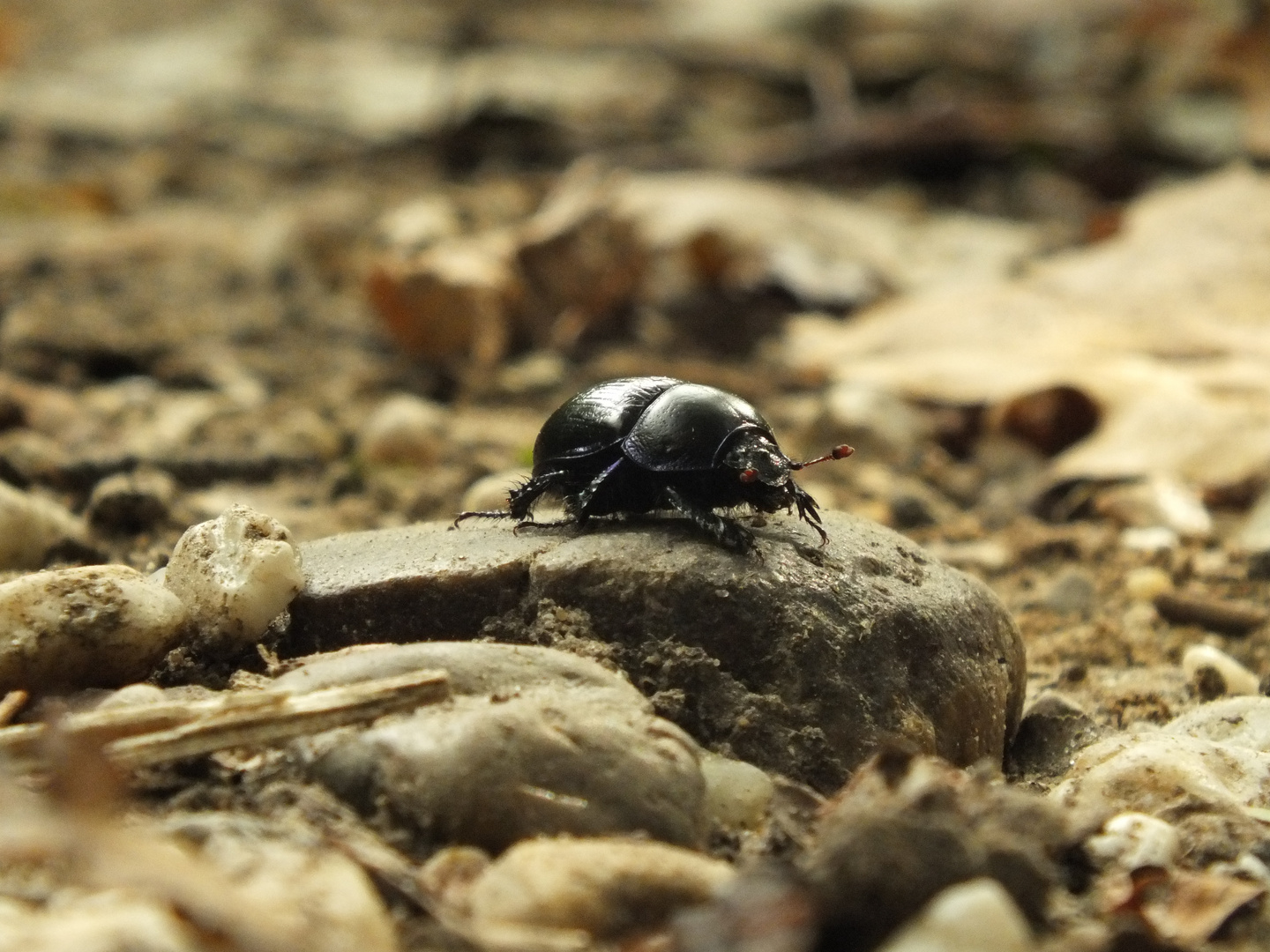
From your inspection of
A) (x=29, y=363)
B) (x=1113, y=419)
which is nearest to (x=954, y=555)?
(x=1113, y=419)

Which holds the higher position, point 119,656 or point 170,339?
point 119,656

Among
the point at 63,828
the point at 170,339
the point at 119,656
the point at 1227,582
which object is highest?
the point at 63,828

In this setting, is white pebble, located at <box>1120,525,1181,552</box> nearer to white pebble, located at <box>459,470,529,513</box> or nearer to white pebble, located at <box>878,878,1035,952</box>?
white pebble, located at <box>459,470,529,513</box>

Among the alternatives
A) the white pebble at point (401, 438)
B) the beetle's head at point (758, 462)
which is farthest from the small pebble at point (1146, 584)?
the white pebble at point (401, 438)

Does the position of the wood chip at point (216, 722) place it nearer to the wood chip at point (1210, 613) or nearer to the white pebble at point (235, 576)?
the white pebble at point (235, 576)

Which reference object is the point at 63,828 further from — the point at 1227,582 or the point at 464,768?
the point at 1227,582

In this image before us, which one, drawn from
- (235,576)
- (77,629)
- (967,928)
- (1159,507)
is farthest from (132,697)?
(1159,507)

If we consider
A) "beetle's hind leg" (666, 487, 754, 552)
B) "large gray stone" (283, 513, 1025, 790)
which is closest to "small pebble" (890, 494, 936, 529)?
"large gray stone" (283, 513, 1025, 790)
